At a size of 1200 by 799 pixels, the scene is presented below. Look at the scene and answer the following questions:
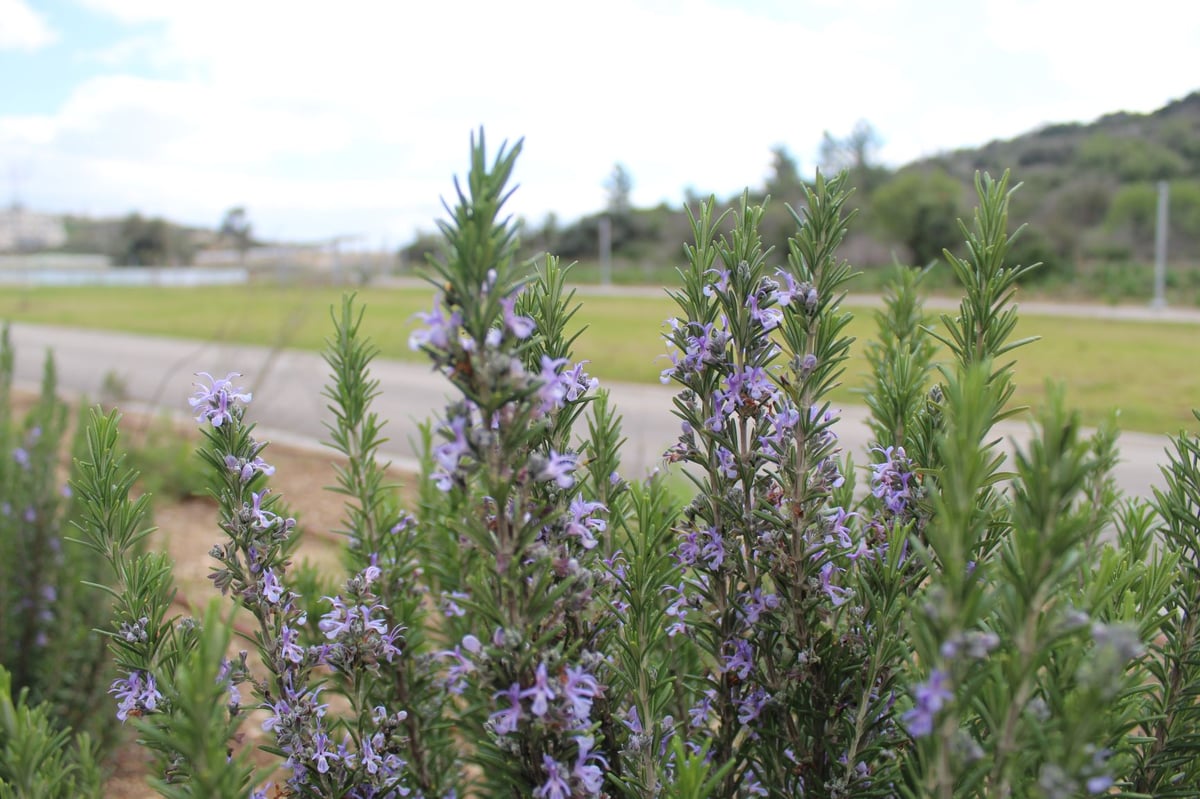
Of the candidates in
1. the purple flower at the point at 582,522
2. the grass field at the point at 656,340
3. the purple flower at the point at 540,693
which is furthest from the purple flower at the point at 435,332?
the grass field at the point at 656,340

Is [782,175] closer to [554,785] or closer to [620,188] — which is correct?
[620,188]

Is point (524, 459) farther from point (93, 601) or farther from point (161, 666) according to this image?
point (93, 601)

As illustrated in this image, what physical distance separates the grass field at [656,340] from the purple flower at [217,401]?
4.67ft

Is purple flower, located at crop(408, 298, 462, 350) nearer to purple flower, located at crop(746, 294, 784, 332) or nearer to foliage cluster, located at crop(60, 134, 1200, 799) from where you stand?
foliage cluster, located at crop(60, 134, 1200, 799)

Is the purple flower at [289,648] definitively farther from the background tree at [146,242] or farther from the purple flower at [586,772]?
the background tree at [146,242]

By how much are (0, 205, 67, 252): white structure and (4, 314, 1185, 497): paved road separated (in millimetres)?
30849

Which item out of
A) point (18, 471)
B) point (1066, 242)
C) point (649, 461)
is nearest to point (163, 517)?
point (18, 471)

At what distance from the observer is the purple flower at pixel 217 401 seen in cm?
149

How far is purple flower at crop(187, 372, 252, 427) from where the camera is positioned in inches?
58.5

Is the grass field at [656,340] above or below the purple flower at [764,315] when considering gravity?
below

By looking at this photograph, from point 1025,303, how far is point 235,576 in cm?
3207

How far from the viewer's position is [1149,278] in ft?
97.1

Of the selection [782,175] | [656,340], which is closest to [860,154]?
[782,175]

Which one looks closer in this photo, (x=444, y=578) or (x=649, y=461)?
(x=444, y=578)
